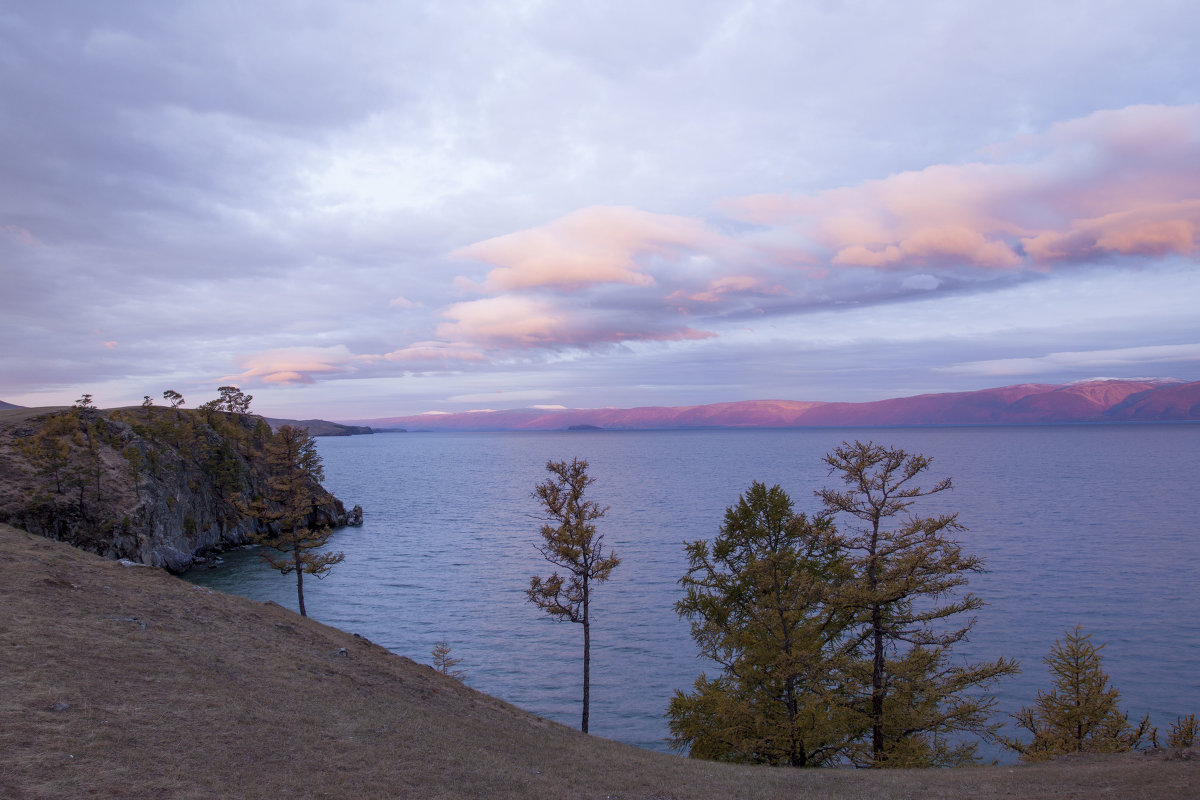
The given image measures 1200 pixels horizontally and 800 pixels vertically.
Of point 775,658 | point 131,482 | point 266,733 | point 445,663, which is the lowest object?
point 445,663

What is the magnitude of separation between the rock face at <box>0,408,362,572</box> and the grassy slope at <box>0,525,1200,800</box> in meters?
28.2

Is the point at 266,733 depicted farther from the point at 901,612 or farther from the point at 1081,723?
the point at 1081,723

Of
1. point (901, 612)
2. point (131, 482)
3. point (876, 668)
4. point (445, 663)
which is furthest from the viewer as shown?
point (131, 482)

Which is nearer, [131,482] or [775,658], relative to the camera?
[775,658]

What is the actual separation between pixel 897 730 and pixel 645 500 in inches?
3511

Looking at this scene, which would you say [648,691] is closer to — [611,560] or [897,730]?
[611,560]

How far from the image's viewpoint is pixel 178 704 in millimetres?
15438

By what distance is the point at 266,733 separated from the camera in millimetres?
15180

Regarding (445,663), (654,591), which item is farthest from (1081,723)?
(654,591)

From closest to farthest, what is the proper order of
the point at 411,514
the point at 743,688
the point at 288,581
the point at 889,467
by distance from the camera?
the point at 889,467
the point at 743,688
the point at 288,581
the point at 411,514

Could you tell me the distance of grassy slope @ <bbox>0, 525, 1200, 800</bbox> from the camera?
12375 millimetres

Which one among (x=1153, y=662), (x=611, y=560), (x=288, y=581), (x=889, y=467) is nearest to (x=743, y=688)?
(x=611, y=560)

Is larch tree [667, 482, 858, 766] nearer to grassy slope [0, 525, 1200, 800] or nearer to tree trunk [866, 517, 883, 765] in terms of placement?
tree trunk [866, 517, 883, 765]

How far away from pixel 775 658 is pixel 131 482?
63808mm
